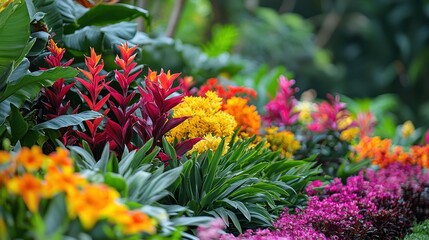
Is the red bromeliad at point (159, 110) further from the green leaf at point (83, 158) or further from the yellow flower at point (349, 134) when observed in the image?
the yellow flower at point (349, 134)

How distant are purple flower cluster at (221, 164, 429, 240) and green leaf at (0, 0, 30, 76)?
1.47 m

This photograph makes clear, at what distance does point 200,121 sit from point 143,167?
0.83m

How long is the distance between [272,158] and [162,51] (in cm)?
279

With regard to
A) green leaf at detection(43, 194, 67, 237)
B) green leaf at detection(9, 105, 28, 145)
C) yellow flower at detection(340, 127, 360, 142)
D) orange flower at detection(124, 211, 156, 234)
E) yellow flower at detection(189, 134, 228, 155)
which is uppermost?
orange flower at detection(124, 211, 156, 234)

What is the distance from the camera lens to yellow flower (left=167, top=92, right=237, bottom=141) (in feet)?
11.8

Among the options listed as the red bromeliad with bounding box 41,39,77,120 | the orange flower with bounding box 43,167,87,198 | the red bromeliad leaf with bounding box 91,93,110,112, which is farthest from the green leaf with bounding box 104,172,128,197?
the red bromeliad with bounding box 41,39,77,120

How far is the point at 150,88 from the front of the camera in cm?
332

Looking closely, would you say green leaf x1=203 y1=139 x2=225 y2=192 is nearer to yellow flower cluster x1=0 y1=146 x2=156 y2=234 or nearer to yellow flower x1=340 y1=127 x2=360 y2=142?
yellow flower cluster x1=0 y1=146 x2=156 y2=234

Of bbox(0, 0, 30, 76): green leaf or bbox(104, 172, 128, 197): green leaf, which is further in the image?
bbox(0, 0, 30, 76): green leaf

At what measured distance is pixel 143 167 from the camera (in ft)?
9.33

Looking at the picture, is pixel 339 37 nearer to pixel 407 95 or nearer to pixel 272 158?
pixel 407 95

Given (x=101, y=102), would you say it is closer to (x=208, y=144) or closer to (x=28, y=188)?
(x=208, y=144)

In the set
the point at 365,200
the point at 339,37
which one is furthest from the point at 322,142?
the point at 339,37

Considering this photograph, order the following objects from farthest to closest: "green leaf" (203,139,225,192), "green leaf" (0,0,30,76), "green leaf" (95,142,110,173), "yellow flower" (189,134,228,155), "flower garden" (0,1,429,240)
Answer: "yellow flower" (189,134,228,155)
"green leaf" (203,139,225,192)
"green leaf" (0,0,30,76)
"green leaf" (95,142,110,173)
"flower garden" (0,1,429,240)
